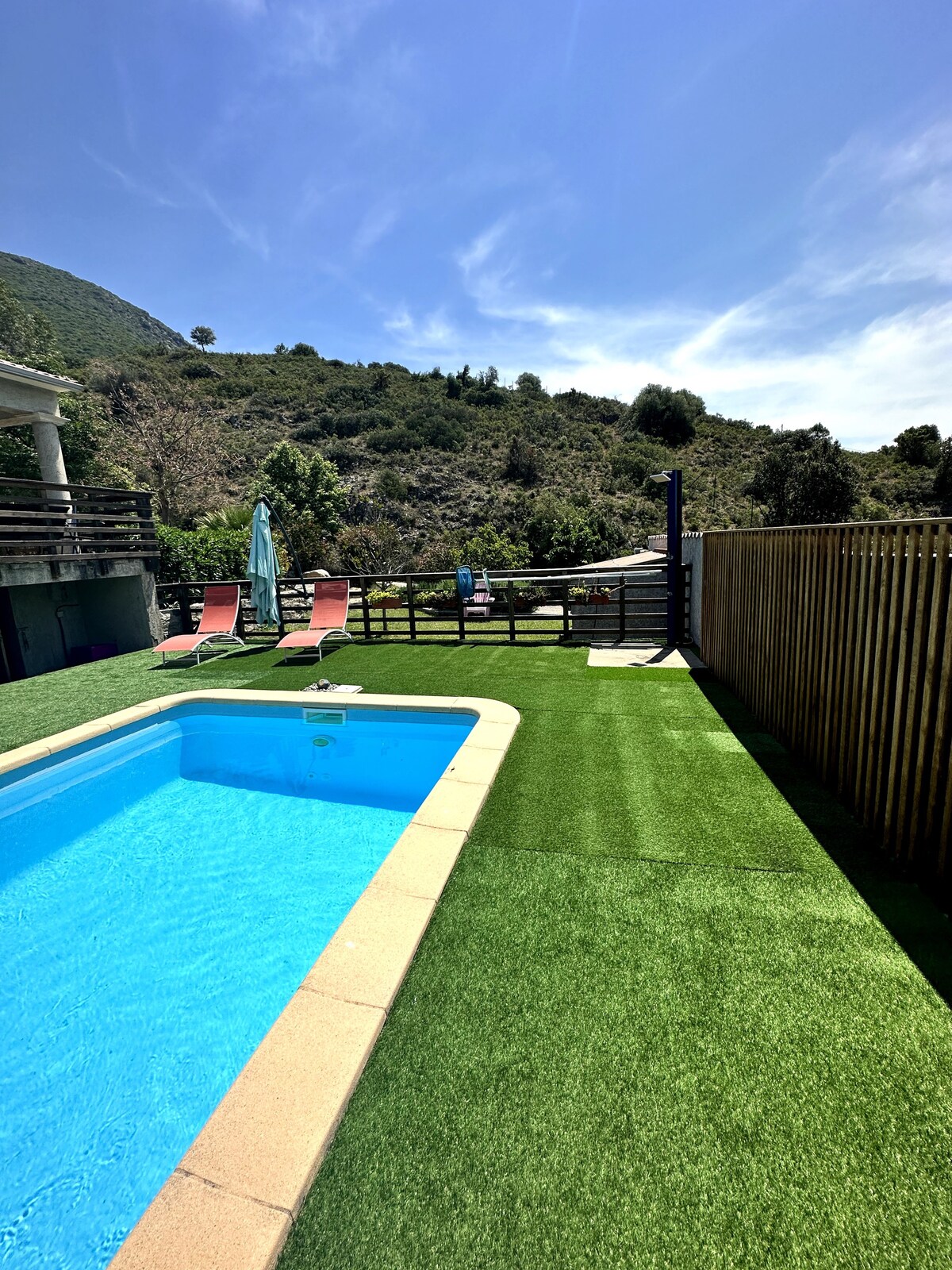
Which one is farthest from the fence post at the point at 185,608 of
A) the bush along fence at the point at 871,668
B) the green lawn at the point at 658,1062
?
the bush along fence at the point at 871,668

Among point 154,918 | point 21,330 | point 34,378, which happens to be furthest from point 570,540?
point 21,330

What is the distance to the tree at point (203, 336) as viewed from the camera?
55150mm

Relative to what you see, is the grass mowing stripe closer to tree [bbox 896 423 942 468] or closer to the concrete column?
the concrete column

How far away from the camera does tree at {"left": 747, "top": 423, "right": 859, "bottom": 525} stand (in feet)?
87.3

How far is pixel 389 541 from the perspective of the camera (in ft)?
75.2

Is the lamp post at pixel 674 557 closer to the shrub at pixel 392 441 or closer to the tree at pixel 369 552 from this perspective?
the tree at pixel 369 552

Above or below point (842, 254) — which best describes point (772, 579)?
below

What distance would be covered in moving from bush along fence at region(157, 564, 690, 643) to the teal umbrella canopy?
0.37 meters

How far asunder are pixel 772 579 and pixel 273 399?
44.3m

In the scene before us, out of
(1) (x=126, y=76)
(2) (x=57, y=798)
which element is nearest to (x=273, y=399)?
(1) (x=126, y=76)

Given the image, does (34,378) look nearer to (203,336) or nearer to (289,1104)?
(289,1104)

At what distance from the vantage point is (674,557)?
8.38m

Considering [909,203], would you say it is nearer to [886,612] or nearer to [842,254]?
[842,254]

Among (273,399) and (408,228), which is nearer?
(408,228)
